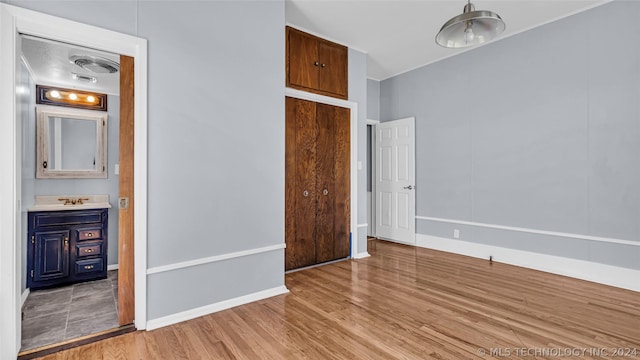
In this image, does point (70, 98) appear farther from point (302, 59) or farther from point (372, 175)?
point (372, 175)

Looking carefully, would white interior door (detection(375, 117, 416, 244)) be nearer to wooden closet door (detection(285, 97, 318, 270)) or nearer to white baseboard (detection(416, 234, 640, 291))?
white baseboard (detection(416, 234, 640, 291))

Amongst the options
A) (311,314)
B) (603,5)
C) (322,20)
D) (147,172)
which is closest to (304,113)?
(322,20)

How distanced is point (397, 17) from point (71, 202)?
4495 millimetres

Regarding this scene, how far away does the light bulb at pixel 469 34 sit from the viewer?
243cm

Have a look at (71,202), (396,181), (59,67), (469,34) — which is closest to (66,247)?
(71,202)

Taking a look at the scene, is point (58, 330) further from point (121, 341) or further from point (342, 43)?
point (342, 43)

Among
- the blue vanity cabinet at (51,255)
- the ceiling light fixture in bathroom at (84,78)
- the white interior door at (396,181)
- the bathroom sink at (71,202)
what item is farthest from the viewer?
the white interior door at (396,181)

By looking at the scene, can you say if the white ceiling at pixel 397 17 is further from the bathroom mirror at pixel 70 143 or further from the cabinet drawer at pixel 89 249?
the cabinet drawer at pixel 89 249

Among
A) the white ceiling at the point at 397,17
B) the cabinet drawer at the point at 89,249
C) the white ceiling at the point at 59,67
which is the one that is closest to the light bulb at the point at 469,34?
the white ceiling at the point at 397,17

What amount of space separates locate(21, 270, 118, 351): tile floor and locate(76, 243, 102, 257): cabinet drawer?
0.33 metres

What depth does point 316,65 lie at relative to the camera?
4.04 metres

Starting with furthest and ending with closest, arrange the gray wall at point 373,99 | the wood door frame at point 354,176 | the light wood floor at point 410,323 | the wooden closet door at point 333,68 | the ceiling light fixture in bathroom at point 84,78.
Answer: the gray wall at point 373,99, the wood door frame at point 354,176, the wooden closet door at point 333,68, the ceiling light fixture in bathroom at point 84,78, the light wood floor at point 410,323

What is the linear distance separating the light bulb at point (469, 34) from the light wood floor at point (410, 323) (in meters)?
2.26

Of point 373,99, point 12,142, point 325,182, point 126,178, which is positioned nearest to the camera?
point 12,142
